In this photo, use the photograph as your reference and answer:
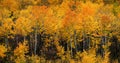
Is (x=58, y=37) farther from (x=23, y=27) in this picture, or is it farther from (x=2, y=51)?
(x=2, y=51)

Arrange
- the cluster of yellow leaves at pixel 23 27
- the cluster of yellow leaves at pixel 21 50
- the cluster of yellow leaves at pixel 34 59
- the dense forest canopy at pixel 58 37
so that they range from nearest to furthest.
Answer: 1. the cluster of yellow leaves at pixel 34 59
2. the cluster of yellow leaves at pixel 21 50
3. the dense forest canopy at pixel 58 37
4. the cluster of yellow leaves at pixel 23 27

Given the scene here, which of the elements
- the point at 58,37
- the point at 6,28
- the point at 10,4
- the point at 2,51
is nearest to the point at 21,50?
the point at 2,51

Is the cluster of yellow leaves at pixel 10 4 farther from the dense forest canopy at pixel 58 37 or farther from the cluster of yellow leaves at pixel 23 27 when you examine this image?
the cluster of yellow leaves at pixel 23 27

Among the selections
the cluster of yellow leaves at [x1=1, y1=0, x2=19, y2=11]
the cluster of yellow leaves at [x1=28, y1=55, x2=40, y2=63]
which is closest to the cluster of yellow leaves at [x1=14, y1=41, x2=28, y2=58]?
the cluster of yellow leaves at [x1=28, y1=55, x2=40, y2=63]

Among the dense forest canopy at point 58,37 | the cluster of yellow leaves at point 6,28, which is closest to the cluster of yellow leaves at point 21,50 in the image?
the dense forest canopy at point 58,37

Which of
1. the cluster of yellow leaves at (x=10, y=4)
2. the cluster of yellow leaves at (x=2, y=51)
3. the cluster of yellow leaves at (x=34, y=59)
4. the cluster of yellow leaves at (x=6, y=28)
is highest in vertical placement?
the cluster of yellow leaves at (x=10, y=4)

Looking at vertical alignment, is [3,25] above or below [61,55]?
above

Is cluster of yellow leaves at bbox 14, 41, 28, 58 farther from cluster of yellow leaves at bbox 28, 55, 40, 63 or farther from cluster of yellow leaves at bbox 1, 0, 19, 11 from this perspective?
cluster of yellow leaves at bbox 1, 0, 19, 11

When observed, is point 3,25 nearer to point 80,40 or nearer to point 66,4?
point 80,40

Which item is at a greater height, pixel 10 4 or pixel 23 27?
pixel 10 4

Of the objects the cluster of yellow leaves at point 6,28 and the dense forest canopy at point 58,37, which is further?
the cluster of yellow leaves at point 6,28

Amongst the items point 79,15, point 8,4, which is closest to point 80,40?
point 79,15

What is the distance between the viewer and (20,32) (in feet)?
209

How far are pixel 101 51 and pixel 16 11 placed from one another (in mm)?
19933
